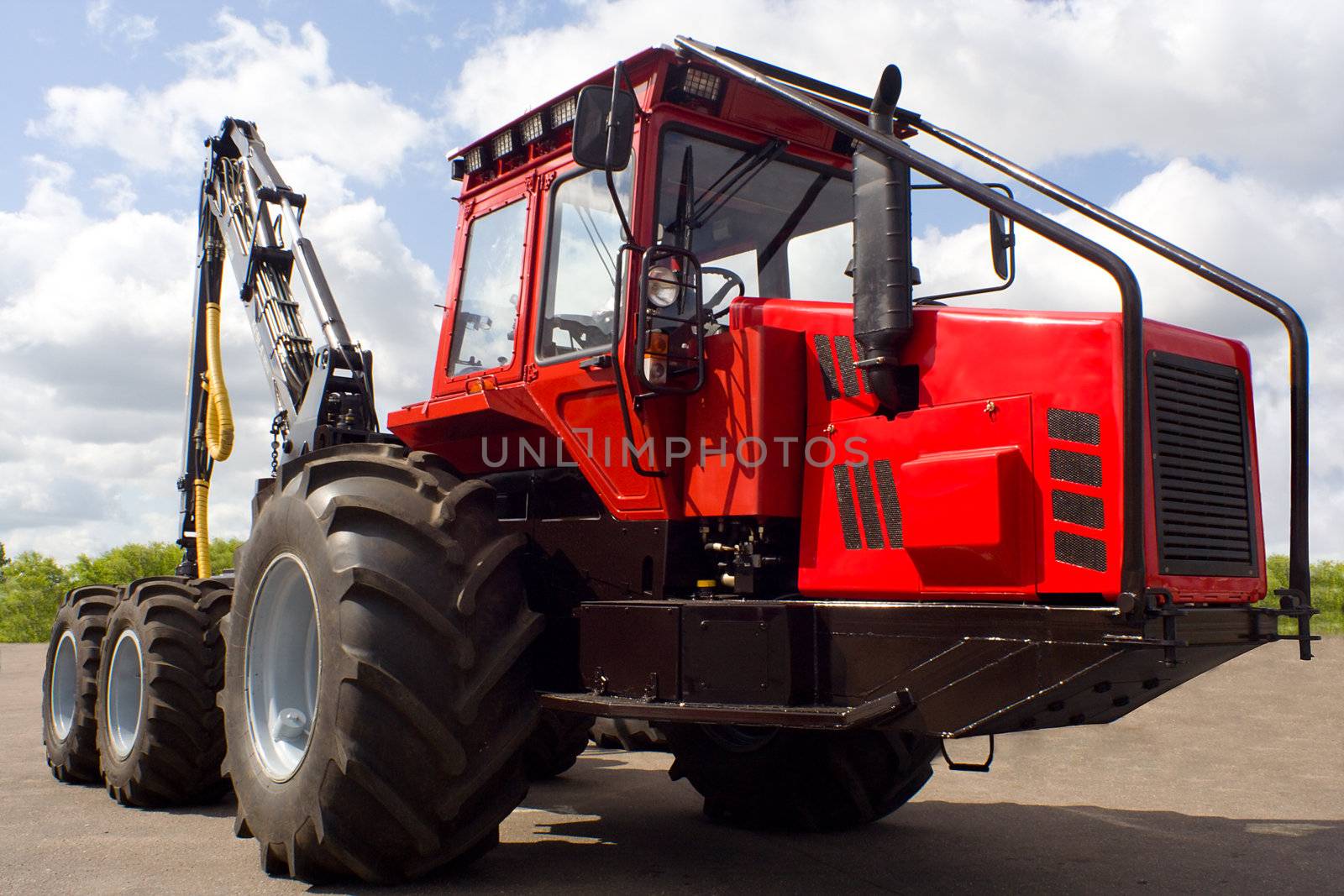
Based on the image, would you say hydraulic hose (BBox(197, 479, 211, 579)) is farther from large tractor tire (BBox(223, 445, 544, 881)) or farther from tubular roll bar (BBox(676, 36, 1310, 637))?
tubular roll bar (BBox(676, 36, 1310, 637))

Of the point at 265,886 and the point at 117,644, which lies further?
the point at 117,644

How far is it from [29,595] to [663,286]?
1383 inches

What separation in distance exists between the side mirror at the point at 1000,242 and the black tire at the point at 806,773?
233 cm

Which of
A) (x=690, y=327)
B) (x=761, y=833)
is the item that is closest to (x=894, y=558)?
(x=690, y=327)

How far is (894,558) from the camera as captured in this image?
4043 mm

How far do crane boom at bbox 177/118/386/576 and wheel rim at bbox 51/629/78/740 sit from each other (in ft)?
3.86

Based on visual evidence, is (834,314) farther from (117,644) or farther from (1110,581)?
(117,644)

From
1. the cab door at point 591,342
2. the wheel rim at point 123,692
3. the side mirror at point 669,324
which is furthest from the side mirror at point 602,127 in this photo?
the wheel rim at point 123,692

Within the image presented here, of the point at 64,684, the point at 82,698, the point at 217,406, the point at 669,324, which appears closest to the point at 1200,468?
the point at 669,324

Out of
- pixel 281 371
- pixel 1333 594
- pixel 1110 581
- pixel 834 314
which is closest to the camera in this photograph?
pixel 1110 581

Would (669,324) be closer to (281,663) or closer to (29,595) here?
(281,663)

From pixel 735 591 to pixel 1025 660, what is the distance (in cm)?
116

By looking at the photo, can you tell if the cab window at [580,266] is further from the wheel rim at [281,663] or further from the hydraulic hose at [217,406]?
the hydraulic hose at [217,406]

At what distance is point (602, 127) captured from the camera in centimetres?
416
